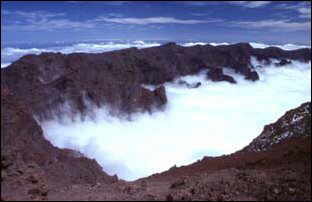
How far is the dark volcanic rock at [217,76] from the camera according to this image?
103688mm

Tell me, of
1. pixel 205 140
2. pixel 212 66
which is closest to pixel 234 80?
pixel 212 66

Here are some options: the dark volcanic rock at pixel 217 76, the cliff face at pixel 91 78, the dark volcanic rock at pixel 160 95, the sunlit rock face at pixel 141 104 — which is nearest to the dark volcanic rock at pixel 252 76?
the sunlit rock face at pixel 141 104

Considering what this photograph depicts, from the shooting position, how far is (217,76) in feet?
345

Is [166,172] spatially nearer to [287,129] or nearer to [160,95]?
[287,129]

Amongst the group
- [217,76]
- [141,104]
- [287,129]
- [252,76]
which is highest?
[252,76]

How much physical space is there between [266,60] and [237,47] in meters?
20.3

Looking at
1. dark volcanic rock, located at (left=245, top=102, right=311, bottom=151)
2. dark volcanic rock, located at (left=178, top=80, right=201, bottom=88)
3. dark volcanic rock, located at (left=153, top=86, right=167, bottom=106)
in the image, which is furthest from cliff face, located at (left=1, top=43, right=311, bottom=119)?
dark volcanic rock, located at (left=245, top=102, right=311, bottom=151)

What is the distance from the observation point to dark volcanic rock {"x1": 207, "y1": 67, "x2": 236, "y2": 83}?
10369cm

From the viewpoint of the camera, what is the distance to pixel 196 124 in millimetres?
87250

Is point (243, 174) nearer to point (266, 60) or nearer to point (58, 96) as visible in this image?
point (58, 96)

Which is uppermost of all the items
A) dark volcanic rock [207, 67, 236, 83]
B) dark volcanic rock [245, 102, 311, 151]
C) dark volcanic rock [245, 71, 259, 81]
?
dark volcanic rock [245, 71, 259, 81]

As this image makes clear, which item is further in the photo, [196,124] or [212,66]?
[212,66]

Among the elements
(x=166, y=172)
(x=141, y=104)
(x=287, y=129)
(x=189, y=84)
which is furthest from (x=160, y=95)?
(x=166, y=172)

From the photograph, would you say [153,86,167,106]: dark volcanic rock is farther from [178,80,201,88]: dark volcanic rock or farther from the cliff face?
[178,80,201,88]: dark volcanic rock
